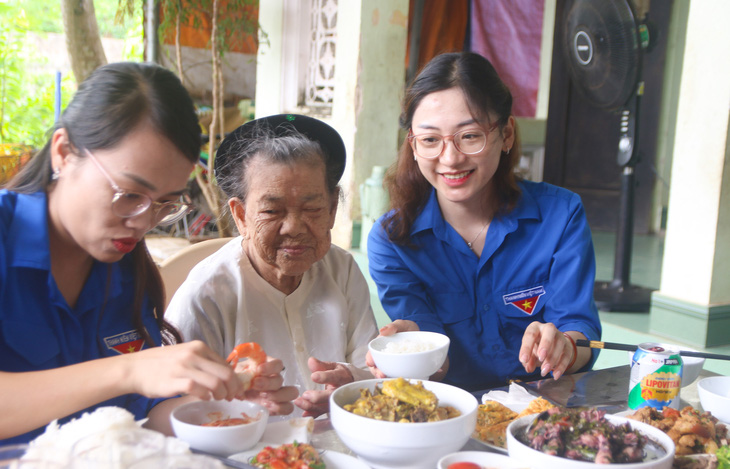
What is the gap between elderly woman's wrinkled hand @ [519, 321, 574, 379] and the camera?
1.56 metres

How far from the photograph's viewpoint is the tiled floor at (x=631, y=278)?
138 inches

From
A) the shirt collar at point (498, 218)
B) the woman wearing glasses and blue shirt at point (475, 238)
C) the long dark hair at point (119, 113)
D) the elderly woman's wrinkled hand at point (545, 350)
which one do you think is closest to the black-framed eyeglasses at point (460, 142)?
the woman wearing glasses and blue shirt at point (475, 238)

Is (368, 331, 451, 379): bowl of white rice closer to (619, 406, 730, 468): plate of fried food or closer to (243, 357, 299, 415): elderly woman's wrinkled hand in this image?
(243, 357, 299, 415): elderly woman's wrinkled hand

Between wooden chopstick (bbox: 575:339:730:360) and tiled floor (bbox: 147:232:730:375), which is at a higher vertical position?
wooden chopstick (bbox: 575:339:730:360)

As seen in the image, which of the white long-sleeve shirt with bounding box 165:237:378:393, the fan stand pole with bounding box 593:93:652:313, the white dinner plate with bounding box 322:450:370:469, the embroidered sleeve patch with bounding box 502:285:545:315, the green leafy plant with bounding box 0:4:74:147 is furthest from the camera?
the green leafy plant with bounding box 0:4:74:147

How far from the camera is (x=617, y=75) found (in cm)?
400

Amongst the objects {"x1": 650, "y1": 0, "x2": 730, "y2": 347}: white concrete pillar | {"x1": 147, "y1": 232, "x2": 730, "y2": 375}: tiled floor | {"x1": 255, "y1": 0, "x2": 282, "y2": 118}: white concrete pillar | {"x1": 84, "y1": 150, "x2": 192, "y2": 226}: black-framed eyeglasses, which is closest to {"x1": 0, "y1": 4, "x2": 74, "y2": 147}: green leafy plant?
{"x1": 255, "y1": 0, "x2": 282, "y2": 118}: white concrete pillar

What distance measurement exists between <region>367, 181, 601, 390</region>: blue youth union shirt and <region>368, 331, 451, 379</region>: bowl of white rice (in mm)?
641

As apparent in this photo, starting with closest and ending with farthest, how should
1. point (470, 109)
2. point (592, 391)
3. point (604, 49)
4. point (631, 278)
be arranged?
point (592, 391), point (470, 109), point (604, 49), point (631, 278)

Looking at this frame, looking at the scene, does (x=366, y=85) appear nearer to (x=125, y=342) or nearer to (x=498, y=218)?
(x=498, y=218)

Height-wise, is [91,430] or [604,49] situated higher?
[604,49]

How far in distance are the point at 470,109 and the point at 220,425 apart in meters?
1.31

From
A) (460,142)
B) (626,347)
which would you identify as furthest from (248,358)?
(460,142)

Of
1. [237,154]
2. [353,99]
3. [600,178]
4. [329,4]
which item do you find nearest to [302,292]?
[237,154]
